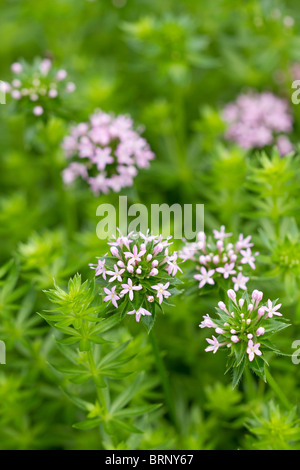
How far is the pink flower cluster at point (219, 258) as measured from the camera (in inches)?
128

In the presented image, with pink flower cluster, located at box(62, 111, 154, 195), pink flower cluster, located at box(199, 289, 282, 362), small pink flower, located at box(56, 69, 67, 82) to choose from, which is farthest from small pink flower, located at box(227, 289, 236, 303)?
small pink flower, located at box(56, 69, 67, 82)

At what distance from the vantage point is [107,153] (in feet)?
13.3

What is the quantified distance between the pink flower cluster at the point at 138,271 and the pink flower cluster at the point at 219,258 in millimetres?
254

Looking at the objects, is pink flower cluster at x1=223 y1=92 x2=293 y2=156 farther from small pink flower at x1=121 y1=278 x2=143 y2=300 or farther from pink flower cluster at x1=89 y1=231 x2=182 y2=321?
small pink flower at x1=121 y1=278 x2=143 y2=300

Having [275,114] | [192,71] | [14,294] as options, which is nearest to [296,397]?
[14,294]

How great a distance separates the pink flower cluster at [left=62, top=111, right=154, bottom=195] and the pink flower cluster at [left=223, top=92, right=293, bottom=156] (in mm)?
1324

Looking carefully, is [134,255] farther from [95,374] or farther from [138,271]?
[95,374]

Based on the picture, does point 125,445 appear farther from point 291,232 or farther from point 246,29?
point 246,29

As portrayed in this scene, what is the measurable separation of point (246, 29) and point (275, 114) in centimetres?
116

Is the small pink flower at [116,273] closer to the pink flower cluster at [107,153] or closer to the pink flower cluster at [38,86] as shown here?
the pink flower cluster at [107,153]

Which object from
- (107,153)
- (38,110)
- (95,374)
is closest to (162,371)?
(95,374)

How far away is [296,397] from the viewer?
3877 mm

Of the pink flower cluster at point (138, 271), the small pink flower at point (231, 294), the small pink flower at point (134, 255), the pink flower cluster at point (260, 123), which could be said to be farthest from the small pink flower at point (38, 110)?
the small pink flower at point (231, 294)

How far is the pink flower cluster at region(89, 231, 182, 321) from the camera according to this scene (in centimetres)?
288
